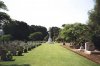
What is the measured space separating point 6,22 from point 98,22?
36.9 feet

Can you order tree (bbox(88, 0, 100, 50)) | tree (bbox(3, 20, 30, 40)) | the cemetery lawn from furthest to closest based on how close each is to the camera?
tree (bbox(3, 20, 30, 40))
tree (bbox(88, 0, 100, 50))
the cemetery lawn

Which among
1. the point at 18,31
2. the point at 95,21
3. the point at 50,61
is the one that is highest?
the point at 18,31

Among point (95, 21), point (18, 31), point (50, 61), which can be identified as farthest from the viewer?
point (18, 31)

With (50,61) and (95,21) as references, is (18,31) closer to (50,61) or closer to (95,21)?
(95,21)

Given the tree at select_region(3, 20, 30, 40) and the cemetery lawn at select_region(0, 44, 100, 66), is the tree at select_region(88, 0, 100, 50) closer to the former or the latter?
the cemetery lawn at select_region(0, 44, 100, 66)

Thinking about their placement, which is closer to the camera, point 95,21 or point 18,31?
point 95,21

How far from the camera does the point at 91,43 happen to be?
140ft

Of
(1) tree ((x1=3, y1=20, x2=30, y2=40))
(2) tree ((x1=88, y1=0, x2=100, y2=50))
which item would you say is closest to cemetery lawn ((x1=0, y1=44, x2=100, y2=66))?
(2) tree ((x1=88, y1=0, x2=100, y2=50))

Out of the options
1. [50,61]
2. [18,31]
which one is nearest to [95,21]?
[50,61]

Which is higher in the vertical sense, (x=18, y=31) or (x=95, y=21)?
(x=18, y=31)

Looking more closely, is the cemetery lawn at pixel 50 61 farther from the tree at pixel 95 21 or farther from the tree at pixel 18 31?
the tree at pixel 18 31

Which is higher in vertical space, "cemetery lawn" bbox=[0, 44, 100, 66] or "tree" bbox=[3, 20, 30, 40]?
"tree" bbox=[3, 20, 30, 40]

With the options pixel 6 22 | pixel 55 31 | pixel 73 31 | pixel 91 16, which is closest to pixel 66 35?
pixel 73 31

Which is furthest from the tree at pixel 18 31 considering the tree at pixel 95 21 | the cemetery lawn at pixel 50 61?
the cemetery lawn at pixel 50 61
